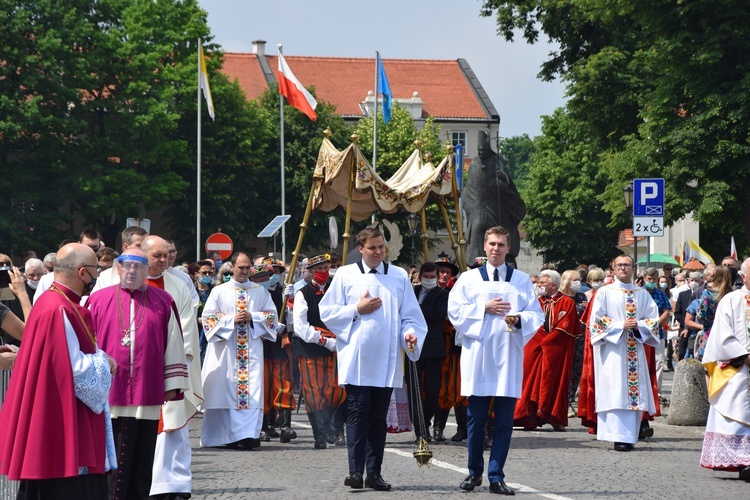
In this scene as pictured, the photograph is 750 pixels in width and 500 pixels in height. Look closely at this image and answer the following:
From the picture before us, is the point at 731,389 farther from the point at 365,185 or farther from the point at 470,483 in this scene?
the point at 365,185

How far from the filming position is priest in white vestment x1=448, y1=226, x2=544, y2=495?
10547mm

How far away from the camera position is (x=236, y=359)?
1414cm

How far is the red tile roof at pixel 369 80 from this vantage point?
290 ft

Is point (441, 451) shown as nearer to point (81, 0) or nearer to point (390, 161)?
point (81, 0)

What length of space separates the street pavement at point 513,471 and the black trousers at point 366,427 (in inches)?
9.6

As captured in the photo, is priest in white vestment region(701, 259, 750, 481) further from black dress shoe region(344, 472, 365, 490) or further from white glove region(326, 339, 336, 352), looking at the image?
white glove region(326, 339, 336, 352)

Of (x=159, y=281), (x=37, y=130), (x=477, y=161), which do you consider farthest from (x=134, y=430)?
(x=37, y=130)

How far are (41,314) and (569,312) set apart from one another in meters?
9.92

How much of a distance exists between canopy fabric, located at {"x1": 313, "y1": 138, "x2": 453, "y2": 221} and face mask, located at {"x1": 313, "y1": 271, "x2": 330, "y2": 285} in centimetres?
201

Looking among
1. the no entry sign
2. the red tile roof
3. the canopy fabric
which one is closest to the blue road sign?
the canopy fabric

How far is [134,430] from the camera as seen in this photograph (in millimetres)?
8461

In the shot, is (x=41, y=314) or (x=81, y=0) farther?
(x=81, y=0)

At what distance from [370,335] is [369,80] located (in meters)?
82.0

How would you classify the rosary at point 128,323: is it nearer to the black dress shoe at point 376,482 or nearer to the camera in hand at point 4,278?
the camera in hand at point 4,278
